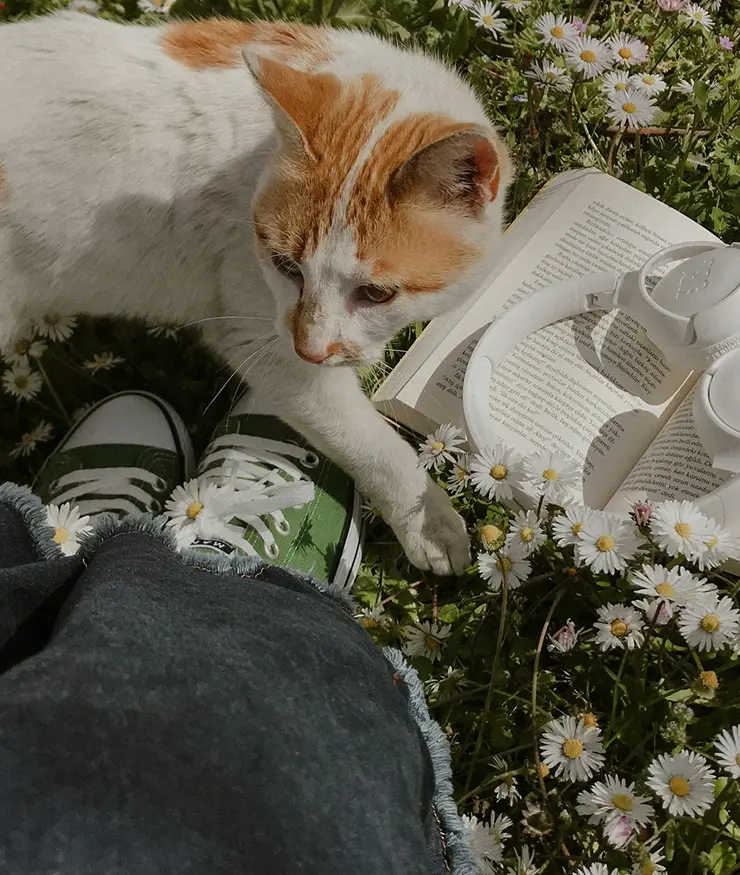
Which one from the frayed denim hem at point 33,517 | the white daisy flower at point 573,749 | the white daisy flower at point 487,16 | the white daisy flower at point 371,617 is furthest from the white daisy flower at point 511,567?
the white daisy flower at point 487,16

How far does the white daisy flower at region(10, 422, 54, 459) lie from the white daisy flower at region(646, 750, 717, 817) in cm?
148

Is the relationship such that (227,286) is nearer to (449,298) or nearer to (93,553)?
(449,298)

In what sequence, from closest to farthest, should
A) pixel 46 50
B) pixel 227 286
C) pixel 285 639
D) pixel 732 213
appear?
pixel 285 639, pixel 46 50, pixel 227 286, pixel 732 213

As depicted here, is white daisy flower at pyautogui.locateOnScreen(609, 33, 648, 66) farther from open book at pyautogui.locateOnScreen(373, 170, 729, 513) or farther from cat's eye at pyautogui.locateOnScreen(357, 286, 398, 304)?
cat's eye at pyautogui.locateOnScreen(357, 286, 398, 304)

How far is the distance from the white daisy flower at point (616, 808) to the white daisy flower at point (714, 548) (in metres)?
0.36

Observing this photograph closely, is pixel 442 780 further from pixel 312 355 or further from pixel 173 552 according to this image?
pixel 312 355

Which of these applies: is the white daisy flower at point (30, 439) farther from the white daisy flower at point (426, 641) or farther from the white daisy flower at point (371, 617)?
the white daisy flower at point (426, 641)

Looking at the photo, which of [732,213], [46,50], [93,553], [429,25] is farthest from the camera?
[429,25]

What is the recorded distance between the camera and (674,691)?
1.27 m

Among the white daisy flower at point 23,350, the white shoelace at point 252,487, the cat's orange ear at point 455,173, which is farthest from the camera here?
the white daisy flower at point 23,350

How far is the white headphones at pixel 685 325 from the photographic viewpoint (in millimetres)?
1275

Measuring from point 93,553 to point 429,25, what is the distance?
5.50 ft

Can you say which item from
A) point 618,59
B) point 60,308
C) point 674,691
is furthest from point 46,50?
point 674,691

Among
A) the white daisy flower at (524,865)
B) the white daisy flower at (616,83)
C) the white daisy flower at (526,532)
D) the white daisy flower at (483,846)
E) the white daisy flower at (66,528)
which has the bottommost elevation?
the white daisy flower at (524,865)
